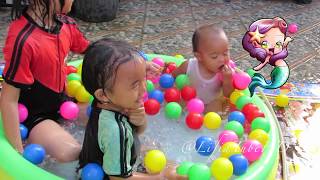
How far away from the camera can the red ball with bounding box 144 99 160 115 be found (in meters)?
1.75

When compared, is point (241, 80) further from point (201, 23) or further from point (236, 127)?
point (201, 23)

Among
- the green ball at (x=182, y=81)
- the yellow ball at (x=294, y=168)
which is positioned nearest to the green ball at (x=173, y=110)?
the green ball at (x=182, y=81)

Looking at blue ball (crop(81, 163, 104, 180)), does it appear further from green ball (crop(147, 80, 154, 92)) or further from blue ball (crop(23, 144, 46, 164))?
green ball (crop(147, 80, 154, 92))

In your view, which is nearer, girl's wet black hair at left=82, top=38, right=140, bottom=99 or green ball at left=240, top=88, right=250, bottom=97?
girl's wet black hair at left=82, top=38, right=140, bottom=99

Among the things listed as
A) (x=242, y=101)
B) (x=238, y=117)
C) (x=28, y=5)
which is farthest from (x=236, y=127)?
(x=28, y=5)

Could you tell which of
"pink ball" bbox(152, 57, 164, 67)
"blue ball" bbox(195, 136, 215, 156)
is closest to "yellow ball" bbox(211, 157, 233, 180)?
"blue ball" bbox(195, 136, 215, 156)

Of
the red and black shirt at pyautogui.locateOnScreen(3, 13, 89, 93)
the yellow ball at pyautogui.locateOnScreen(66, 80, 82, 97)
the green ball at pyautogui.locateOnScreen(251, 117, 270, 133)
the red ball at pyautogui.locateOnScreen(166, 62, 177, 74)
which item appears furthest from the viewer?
the red ball at pyautogui.locateOnScreen(166, 62, 177, 74)

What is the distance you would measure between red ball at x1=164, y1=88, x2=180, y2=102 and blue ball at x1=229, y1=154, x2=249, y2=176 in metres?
0.56

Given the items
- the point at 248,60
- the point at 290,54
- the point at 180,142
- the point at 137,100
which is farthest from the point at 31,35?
the point at 290,54

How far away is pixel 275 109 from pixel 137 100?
1054mm

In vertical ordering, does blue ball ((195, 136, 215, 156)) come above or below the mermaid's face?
below

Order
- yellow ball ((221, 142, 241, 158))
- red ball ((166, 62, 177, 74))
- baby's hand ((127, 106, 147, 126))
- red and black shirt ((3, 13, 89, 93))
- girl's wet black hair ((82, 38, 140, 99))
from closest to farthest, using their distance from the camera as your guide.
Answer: girl's wet black hair ((82, 38, 140, 99))
baby's hand ((127, 106, 147, 126))
red and black shirt ((3, 13, 89, 93))
yellow ball ((221, 142, 241, 158))
red ball ((166, 62, 177, 74))

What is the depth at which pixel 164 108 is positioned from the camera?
188 cm

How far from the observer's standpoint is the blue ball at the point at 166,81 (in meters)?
1.95
